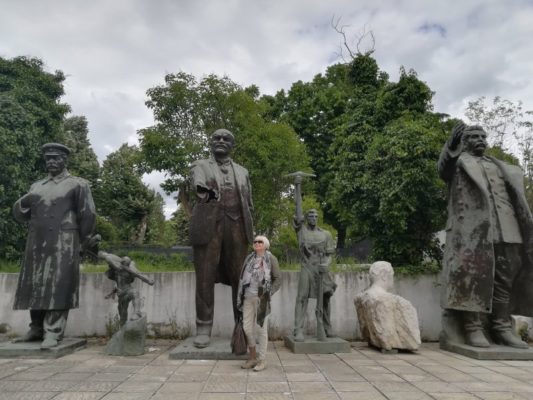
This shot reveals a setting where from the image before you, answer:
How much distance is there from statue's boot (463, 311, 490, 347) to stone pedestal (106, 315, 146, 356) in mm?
4917

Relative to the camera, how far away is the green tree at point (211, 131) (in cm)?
1745

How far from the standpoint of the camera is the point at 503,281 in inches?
252

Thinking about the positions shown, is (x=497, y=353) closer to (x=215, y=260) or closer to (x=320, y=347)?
(x=320, y=347)

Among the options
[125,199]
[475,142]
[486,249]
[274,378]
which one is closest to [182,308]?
[274,378]

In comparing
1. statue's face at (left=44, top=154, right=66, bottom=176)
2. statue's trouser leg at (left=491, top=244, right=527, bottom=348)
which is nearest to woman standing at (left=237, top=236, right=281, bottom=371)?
statue's face at (left=44, top=154, right=66, bottom=176)

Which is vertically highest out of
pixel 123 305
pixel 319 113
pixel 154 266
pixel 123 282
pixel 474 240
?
pixel 319 113

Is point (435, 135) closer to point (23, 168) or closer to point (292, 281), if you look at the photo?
point (292, 281)

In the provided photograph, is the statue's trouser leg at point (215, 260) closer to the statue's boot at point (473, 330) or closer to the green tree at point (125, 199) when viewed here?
the statue's boot at point (473, 330)

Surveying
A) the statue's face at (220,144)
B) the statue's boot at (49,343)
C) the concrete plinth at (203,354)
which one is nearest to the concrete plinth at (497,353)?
the concrete plinth at (203,354)

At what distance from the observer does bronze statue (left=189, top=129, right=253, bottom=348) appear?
5.98 metres

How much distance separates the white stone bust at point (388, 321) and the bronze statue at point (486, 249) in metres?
0.79

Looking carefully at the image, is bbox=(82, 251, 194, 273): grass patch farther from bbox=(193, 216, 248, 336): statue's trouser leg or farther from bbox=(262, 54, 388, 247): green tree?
bbox=(262, 54, 388, 247): green tree

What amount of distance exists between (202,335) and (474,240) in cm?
437

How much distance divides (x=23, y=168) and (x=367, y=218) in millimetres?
10509
